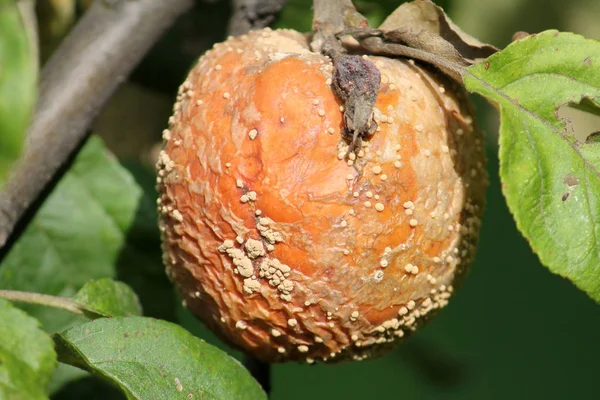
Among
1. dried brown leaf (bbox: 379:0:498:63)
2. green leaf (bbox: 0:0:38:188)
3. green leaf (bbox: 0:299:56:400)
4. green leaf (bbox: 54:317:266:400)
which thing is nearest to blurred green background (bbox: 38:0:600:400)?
dried brown leaf (bbox: 379:0:498:63)

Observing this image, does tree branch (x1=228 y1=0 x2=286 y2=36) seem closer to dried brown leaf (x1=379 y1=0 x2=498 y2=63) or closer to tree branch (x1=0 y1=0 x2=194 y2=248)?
tree branch (x1=0 y1=0 x2=194 y2=248)

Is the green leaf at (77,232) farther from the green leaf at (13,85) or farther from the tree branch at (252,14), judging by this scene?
the green leaf at (13,85)

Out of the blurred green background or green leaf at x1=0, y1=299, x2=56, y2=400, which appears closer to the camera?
green leaf at x1=0, y1=299, x2=56, y2=400

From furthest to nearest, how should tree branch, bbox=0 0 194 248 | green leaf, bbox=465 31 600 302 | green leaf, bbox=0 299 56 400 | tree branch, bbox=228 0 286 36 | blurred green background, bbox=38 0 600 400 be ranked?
blurred green background, bbox=38 0 600 400 < tree branch, bbox=228 0 286 36 < tree branch, bbox=0 0 194 248 < green leaf, bbox=465 31 600 302 < green leaf, bbox=0 299 56 400

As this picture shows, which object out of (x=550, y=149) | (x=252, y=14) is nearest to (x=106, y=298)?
(x=252, y=14)

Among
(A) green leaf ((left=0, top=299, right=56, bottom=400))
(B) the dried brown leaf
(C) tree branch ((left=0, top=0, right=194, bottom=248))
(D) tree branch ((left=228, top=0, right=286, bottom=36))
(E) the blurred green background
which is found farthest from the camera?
(E) the blurred green background

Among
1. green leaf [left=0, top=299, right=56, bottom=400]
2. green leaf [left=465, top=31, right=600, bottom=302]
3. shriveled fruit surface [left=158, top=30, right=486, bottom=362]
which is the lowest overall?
green leaf [left=0, top=299, right=56, bottom=400]

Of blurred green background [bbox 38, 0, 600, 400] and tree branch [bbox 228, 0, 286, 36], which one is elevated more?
tree branch [bbox 228, 0, 286, 36]
